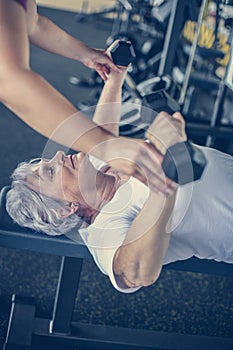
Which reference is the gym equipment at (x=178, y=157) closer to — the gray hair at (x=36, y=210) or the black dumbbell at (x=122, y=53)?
the black dumbbell at (x=122, y=53)

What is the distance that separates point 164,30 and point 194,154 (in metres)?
2.34

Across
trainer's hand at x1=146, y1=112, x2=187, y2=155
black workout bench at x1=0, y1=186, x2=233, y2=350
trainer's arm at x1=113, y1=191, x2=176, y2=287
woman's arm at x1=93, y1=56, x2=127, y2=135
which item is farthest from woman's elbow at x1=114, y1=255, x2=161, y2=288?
woman's arm at x1=93, y1=56, x2=127, y2=135

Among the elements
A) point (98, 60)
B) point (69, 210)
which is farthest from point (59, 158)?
point (98, 60)

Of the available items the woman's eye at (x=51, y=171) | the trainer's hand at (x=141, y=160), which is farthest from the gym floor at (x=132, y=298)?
the trainer's hand at (x=141, y=160)

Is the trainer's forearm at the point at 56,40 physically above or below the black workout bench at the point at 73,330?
above

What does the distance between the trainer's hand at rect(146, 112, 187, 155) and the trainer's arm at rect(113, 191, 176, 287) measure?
149 millimetres

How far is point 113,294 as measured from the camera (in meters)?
2.23

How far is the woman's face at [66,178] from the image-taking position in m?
1.64

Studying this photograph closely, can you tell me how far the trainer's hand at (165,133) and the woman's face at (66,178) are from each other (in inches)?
14.1

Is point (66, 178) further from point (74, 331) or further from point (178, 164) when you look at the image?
point (74, 331)

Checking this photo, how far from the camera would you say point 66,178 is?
1641mm

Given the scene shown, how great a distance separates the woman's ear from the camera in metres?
1.64

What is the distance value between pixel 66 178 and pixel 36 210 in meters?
0.12

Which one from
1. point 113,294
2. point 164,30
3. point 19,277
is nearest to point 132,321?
point 113,294
